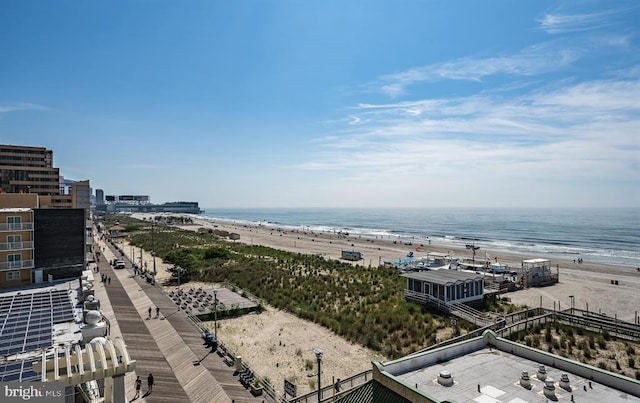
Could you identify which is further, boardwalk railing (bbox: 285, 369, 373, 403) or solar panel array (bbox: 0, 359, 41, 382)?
boardwalk railing (bbox: 285, 369, 373, 403)

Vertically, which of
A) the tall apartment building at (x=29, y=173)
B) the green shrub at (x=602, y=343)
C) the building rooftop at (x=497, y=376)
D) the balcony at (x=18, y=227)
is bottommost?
the green shrub at (x=602, y=343)

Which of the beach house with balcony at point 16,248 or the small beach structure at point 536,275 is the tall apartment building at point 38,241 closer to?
the beach house with balcony at point 16,248

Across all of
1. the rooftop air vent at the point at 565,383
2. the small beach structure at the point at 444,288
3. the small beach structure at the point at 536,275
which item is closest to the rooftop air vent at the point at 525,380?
the rooftop air vent at the point at 565,383

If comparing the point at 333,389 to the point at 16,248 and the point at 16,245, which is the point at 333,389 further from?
the point at 16,245

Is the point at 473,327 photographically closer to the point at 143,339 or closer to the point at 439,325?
the point at 439,325

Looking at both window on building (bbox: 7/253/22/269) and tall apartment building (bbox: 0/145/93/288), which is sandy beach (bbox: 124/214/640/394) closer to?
tall apartment building (bbox: 0/145/93/288)

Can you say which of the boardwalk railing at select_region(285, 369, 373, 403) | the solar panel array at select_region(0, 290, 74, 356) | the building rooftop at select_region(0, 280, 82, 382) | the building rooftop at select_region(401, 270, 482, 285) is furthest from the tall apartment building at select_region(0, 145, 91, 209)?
the boardwalk railing at select_region(285, 369, 373, 403)

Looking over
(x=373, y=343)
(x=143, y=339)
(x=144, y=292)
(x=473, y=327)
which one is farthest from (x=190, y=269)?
(x=473, y=327)
